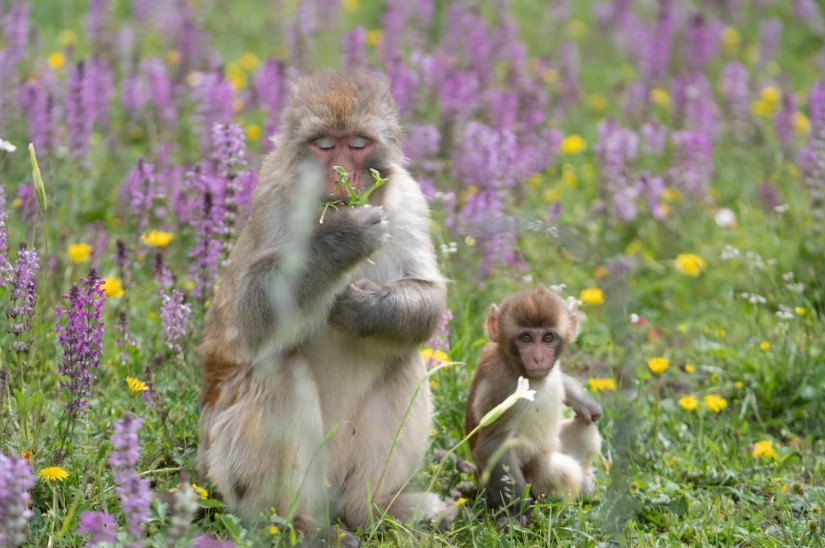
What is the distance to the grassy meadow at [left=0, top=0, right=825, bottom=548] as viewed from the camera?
177 inches

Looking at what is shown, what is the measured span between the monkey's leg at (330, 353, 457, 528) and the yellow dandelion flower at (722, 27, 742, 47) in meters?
9.13

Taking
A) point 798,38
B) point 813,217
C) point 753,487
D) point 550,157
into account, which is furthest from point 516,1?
point 753,487

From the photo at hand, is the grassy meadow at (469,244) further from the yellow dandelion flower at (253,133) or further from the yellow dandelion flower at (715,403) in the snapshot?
the yellow dandelion flower at (253,133)

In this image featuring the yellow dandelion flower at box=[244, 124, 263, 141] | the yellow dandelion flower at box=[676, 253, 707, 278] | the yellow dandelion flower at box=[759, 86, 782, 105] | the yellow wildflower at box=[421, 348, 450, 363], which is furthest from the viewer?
the yellow dandelion flower at box=[759, 86, 782, 105]

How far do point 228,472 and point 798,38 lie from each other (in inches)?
415

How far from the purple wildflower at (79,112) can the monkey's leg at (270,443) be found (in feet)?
10.5

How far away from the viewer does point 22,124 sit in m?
8.05

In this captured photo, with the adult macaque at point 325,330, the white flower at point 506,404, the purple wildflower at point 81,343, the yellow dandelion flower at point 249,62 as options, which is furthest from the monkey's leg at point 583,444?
the yellow dandelion flower at point 249,62

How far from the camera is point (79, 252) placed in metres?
6.39

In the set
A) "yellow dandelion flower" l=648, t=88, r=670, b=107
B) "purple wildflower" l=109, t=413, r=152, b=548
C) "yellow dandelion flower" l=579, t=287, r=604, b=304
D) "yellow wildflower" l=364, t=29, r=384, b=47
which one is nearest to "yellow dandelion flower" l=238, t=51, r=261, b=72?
"yellow wildflower" l=364, t=29, r=384, b=47

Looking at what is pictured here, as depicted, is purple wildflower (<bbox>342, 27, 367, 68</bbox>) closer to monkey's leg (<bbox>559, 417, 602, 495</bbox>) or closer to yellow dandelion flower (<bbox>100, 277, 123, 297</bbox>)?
yellow dandelion flower (<bbox>100, 277, 123, 297</bbox>)

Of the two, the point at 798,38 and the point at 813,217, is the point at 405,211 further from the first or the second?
the point at 798,38

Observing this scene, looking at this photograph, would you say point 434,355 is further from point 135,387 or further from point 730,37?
point 730,37

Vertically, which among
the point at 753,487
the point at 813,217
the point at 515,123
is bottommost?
the point at 753,487
